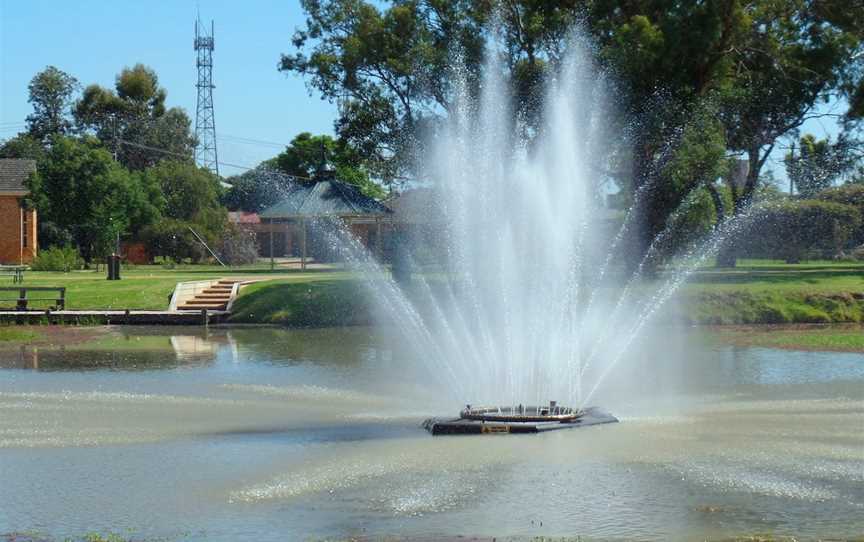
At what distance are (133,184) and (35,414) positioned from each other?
1896 inches

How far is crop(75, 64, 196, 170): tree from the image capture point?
336 feet

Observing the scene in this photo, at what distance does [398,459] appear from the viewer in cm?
1410

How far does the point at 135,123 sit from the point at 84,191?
44.7 metres

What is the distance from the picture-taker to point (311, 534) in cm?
1084

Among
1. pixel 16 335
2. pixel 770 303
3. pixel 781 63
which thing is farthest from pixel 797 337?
pixel 16 335

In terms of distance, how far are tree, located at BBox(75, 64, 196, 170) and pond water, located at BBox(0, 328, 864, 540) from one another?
81.6 meters

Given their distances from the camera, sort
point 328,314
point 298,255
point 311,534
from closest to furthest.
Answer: point 311,534 → point 328,314 → point 298,255

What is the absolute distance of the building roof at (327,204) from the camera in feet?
177

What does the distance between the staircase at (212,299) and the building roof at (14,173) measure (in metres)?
35.1

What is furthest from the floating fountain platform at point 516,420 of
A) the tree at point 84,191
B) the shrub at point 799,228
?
the tree at point 84,191

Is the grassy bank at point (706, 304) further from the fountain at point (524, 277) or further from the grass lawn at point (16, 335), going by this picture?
the grass lawn at point (16, 335)


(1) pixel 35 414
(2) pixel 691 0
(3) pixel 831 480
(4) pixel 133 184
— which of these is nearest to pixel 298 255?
(4) pixel 133 184

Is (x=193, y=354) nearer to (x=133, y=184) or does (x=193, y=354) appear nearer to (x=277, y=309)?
(x=277, y=309)

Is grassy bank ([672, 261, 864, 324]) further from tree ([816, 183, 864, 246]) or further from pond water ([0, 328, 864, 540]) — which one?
tree ([816, 183, 864, 246])
